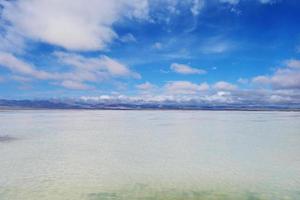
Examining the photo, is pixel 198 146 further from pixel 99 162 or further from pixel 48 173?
pixel 48 173

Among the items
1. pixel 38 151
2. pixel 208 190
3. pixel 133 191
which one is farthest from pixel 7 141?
pixel 208 190

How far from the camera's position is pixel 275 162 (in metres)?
12.3

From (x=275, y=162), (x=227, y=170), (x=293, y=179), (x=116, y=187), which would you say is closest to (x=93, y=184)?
(x=116, y=187)

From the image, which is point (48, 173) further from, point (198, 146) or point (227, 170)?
point (198, 146)

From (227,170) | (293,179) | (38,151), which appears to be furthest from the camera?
(38,151)

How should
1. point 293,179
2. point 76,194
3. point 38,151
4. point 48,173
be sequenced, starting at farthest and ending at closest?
point 38,151 < point 48,173 < point 293,179 < point 76,194

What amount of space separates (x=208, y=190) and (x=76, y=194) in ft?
11.4

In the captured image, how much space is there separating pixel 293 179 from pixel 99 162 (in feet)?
22.7

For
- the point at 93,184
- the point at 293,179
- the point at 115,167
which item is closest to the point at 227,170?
the point at 293,179

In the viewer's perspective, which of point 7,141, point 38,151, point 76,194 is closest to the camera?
point 76,194

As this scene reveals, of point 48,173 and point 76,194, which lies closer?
point 76,194

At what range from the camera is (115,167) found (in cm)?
1136

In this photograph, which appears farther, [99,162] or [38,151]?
[38,151]

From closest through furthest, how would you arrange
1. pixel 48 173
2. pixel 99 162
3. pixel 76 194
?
pixel 76 194, pixel 48 173, pixel 99 162
